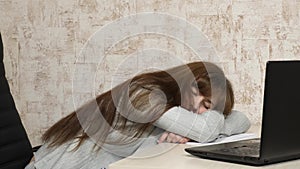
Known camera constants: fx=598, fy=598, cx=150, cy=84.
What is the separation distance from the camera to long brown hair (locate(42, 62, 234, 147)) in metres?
1.69

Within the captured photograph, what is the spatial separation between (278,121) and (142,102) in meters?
0.44

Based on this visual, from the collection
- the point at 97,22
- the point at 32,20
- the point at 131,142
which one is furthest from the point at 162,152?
the point at 32,20

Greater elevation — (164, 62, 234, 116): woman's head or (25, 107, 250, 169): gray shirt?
(164, 62, 234, 116): woman's head

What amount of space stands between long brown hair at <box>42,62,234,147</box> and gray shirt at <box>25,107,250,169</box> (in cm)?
3

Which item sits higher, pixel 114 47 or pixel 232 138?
pixel 114 47

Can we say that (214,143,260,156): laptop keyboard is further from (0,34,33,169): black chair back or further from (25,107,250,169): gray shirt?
(0,34,33,169): black chair back

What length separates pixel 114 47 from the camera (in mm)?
2633

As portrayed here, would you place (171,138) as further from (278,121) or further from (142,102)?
(278,121)

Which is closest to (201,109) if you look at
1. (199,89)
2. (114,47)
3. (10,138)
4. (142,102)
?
(199,89)

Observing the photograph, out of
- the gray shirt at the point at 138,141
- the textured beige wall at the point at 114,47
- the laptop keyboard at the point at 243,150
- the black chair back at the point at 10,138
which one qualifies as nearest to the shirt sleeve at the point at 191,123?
the gray shirt at the point at 138,141

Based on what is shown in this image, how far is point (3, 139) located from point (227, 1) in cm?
106

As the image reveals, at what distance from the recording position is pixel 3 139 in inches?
76.7

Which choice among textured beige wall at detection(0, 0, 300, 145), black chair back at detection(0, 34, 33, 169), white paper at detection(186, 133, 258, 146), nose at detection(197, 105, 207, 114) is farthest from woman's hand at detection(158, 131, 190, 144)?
textured beige wall at detection(0, 0, 300, 145)

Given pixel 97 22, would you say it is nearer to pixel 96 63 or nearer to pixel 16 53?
pixel 96 63
